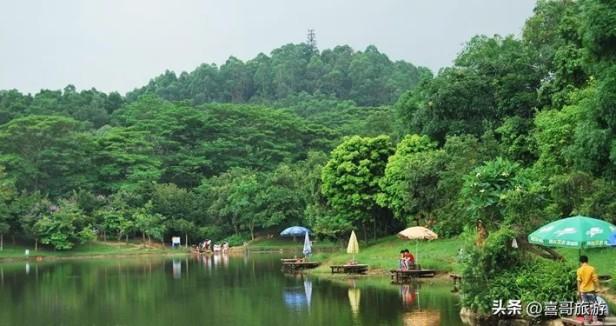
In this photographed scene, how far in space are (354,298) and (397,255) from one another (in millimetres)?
11434

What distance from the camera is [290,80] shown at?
132250mm

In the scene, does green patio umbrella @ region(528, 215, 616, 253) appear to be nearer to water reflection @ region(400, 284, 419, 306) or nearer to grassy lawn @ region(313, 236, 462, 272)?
water reflection @ region(400, 284, 419, 306)

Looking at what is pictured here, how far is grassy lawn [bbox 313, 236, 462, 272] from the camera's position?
97.8 feet

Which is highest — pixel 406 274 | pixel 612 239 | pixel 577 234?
pixel 577 234

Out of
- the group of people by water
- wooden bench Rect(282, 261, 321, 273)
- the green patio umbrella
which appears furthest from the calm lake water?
the group of people by water

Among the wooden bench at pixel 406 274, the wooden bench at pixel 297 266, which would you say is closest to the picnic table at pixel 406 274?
the wooden bench at pixel 406 274

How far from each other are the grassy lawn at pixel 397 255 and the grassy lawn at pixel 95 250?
927 inches

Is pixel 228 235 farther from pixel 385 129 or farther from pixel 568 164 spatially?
pixel 568 164

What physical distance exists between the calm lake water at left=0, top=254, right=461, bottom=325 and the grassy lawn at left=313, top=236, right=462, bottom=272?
2.20 meters

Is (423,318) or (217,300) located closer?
(423,318)

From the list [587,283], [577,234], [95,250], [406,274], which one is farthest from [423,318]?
[95,250]

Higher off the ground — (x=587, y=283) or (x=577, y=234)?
(x=577, y=234)

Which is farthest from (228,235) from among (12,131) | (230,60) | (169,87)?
(230,60)

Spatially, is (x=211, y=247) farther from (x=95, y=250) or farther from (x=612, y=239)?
(x=612, y=239)
